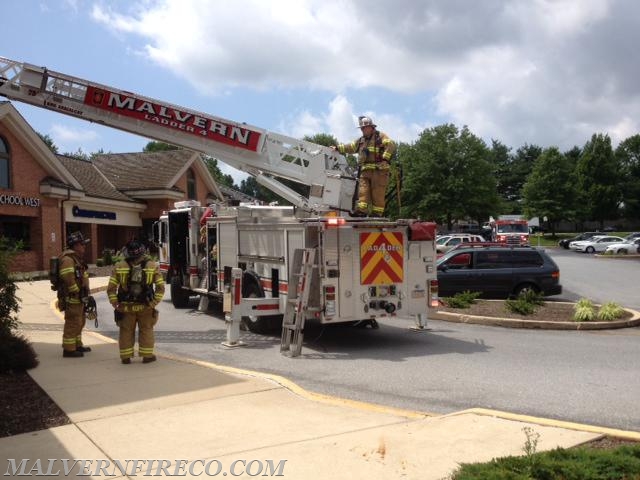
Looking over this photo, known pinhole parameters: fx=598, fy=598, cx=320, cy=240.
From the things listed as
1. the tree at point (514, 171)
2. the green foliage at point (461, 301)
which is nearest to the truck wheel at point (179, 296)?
the green foliage at point (461, 301)

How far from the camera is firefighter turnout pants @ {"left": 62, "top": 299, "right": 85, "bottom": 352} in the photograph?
26.3 ft

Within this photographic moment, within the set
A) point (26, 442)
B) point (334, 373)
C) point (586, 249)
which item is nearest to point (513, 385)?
point (334, 373)

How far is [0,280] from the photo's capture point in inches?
284

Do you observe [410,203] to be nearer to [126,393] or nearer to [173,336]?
[173,336]

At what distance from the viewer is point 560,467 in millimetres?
3727

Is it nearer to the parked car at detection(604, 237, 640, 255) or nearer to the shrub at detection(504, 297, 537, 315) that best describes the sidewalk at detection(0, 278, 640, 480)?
the shrub at detection(504, 297, 537, 315)

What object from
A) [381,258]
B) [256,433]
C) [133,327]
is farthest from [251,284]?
[256,433]

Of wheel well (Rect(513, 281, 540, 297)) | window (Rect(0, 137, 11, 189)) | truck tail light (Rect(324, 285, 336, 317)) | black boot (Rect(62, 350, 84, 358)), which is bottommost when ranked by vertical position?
black boot (Rect(62, 350, 84, 358))

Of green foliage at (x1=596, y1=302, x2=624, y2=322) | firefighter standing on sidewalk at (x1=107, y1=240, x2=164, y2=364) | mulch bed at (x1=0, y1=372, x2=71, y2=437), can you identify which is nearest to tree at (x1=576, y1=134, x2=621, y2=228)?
green foliage at (x1=596, y1=302, x2=624, y2=322)

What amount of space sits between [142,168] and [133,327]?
29.4 metres

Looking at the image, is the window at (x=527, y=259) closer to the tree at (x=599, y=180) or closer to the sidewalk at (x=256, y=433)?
the sidewalk at (x=256, y=433)

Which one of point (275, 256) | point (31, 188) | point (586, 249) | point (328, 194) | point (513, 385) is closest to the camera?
point (513, 385)

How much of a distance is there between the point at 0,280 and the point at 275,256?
3.90m

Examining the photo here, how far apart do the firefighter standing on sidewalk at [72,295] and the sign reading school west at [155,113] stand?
297 centimetres
